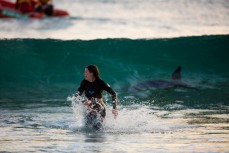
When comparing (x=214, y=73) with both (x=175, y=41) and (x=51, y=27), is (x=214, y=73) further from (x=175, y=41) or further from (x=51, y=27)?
(x=51, y=27)

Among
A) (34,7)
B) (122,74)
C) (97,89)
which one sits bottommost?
(97,89)

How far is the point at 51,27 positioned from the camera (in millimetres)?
31375

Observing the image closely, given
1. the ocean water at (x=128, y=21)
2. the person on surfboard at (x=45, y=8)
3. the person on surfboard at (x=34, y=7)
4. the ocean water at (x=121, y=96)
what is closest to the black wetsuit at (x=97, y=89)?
the ocean water at (x=121, y=96)

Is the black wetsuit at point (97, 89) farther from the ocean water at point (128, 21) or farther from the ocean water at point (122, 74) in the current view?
the ocean water at point (128, 21)

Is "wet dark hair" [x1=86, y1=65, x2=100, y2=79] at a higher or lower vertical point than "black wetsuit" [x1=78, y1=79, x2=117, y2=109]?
higher

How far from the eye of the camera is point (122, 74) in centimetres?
2267

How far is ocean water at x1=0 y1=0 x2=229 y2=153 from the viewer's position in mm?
12391

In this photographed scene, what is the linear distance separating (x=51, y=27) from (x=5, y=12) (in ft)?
8.20

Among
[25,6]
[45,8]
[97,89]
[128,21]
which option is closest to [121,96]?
[97,89]

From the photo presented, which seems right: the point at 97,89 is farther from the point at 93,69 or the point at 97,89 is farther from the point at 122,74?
the point at 122,74

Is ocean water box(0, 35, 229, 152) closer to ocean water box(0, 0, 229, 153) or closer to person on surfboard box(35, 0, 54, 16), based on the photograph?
ocean water box(0, 0, 229, 153)

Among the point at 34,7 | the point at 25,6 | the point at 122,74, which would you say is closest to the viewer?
the point at 122,74

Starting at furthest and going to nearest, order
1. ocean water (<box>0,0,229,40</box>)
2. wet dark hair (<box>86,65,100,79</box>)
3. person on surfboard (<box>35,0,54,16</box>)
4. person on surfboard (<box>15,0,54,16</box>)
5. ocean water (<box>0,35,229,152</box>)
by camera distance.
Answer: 1. person on surfboard (<box>35,0,54,16</box>)
2. person on surfboard (<box>15,0,54,16</box>)
3. ocean water (<box>0,0,229,40</box>)
4. wet dark hair (<box>86,65,100,79</box>)
5. ocean water (<box>0,35,229,152</box>)

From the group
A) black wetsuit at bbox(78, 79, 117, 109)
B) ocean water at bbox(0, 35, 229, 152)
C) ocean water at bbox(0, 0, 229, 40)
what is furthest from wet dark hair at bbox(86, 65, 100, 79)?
ocean water at bbox(0, 0, 229, 40)
